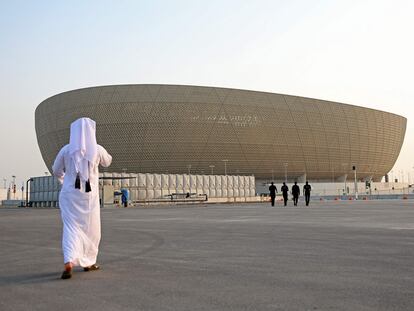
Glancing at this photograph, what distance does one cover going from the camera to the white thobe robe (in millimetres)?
5277

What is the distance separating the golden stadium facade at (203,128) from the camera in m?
91.1

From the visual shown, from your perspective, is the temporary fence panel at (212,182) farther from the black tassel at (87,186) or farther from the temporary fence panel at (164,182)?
the black tassel at (87,186)

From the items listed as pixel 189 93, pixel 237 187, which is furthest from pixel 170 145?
pixel 237 187

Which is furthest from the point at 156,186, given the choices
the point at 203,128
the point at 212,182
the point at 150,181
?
the point at 203,128

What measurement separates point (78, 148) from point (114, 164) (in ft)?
295

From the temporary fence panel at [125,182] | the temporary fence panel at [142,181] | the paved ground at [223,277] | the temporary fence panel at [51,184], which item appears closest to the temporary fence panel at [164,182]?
the temporary fence panel at [142,181]

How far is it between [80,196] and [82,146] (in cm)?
58

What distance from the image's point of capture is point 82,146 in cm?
568


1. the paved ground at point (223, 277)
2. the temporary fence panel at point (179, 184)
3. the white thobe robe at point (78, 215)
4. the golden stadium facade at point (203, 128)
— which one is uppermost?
the golden stadium facade at point (203, 128)

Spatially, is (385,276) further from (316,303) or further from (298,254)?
(298,254)

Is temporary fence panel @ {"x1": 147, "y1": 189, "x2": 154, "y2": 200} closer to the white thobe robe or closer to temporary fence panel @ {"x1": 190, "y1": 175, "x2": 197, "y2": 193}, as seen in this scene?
temporary fence panel @ {"x1": 190, "y1": 175, "x2": 197, "y2": 193}

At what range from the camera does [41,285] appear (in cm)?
469

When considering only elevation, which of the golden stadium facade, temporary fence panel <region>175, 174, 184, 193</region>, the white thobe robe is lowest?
the white thobe robe

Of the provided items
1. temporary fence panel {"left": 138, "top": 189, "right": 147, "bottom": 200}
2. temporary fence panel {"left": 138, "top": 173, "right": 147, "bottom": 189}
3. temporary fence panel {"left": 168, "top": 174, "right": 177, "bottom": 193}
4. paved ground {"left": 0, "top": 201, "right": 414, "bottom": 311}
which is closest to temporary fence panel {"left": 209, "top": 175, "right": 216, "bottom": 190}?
temporary fence panel {"left": 168, "top": 174, "right": 177, "bottom": 193}
